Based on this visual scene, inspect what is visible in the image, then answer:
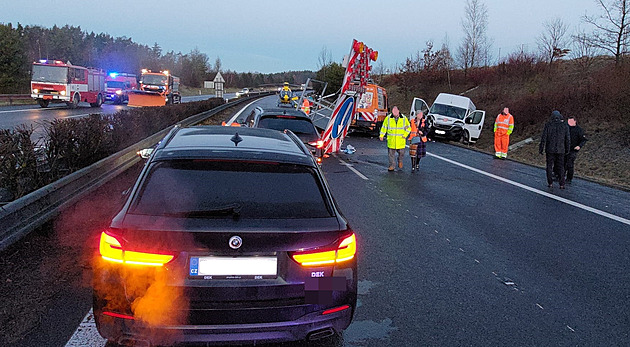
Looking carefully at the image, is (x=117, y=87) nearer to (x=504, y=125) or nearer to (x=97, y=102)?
(x=97, y=102)

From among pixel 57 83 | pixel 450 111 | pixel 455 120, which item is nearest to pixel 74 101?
pixel 57 83

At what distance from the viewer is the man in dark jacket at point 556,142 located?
38.1ft

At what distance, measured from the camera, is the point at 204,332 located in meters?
3.03

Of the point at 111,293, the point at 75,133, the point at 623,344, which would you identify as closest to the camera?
the point at 111,293

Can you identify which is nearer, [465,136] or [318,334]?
[318,334]

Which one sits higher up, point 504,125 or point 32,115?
point 504,125

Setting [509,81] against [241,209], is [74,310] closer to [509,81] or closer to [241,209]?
[241,209]

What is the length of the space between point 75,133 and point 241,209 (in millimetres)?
7425

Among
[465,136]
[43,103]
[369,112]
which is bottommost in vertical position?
[465,136]

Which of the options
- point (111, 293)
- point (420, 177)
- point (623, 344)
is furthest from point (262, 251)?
point (420, 177)

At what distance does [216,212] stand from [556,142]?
10417mm

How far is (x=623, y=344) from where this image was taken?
4031 millimetres

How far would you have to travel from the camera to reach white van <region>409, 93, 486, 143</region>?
26188mm

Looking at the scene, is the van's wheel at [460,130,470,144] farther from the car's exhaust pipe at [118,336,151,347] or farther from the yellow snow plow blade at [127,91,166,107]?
the car's exhaust pipe at [118,336,151,347]
